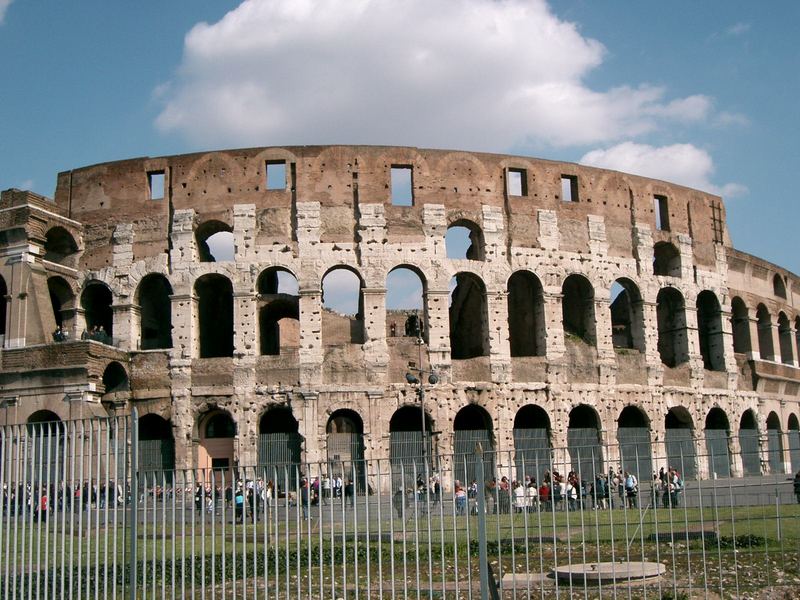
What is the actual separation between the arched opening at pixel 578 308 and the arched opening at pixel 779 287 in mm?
10206

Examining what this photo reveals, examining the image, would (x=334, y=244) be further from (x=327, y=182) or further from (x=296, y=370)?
(x=296, y=370)

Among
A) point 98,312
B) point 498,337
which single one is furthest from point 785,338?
point 98,312

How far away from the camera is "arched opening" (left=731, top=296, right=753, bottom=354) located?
1297 inches

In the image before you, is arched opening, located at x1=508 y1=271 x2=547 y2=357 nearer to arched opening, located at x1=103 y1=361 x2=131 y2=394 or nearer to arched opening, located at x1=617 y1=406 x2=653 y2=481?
arched opening, located at x1=617 y1=406 x2=653 y2=481

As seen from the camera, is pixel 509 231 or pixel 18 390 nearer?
pixel 18 390

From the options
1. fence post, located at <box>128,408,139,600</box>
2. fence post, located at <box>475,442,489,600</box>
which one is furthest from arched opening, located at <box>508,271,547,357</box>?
fence post, located at <box>128,408,139,600</box>

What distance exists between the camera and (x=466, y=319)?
1193 inches

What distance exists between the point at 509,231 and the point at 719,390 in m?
9.36

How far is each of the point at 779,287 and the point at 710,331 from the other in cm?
588

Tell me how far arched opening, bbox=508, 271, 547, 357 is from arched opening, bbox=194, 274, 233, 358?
9.02 m

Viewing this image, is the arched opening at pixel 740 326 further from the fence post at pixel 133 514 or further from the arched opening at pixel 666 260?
the fence post at pixel 133 514

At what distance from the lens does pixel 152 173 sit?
27.2 m

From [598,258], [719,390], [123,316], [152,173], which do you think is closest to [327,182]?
[152,173]

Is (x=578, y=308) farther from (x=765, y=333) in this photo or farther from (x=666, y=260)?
(x=765, y=333)
